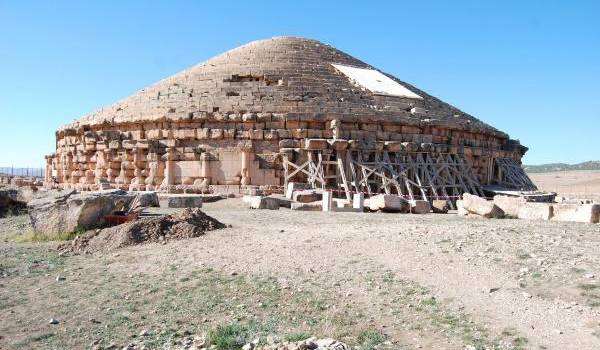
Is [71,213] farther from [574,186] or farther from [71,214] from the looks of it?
[574,186]

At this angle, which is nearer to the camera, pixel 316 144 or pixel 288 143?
pixel 316 144

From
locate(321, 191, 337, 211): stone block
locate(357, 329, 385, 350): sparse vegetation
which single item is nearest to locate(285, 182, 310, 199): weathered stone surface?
locate(321, 191, 337, 211): stone block

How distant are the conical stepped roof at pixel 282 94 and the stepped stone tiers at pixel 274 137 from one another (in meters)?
0.06

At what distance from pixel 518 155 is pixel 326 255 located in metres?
20.1

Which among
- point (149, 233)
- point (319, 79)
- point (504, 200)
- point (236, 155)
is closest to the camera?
point (149, 233)

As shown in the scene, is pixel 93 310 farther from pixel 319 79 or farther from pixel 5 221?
pixel 319 79

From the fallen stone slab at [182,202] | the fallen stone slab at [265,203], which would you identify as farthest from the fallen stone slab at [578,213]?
the fallen stone slab at [182,202]

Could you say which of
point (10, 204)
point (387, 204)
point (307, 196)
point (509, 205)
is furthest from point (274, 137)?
point (10, 204)

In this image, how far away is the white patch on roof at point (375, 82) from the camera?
811 inches

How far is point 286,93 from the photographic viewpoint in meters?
18.8

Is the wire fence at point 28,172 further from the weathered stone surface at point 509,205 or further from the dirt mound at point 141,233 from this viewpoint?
the weathered stone surface at point 509,205

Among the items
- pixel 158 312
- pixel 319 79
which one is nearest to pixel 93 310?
pixel 158 312

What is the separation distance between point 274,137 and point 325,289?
11160mm

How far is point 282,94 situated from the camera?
18.8 m
